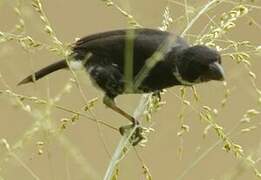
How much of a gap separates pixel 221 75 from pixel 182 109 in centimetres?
55

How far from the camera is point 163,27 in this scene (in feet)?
11.3

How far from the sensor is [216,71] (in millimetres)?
3148

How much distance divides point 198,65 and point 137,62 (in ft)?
1.37

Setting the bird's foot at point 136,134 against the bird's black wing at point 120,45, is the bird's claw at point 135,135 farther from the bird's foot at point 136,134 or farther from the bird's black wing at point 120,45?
the bird's black wing at point 120,45

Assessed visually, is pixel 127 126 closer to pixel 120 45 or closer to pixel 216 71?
pixel 216 71

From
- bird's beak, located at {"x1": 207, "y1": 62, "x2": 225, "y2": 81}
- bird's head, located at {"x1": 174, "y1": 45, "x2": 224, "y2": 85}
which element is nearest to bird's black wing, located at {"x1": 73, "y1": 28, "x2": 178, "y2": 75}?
bird's head, located at {"x1": 174, "y1": 45, "x2": 224, "y2": 85}

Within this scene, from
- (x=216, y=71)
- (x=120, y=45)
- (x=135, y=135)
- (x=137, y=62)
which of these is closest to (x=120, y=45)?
(x=120, y=45)

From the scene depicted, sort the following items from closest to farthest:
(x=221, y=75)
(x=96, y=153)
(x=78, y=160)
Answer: (x=78, y=160), (x=221, y=75), (x=96, y=153)

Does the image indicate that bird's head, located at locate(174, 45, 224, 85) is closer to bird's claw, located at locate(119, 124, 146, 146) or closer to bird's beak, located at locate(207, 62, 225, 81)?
bird's beak, located at locate(207, 62, 225, 81)

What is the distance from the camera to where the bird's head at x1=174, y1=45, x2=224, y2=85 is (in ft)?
10.3

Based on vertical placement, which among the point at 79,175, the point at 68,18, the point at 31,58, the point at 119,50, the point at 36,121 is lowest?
the point at 79,175

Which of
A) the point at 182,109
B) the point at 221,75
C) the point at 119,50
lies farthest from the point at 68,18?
the point at 182,109

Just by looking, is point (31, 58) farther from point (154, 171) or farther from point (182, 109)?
point (154, 171)

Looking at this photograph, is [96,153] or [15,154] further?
[96,153]
